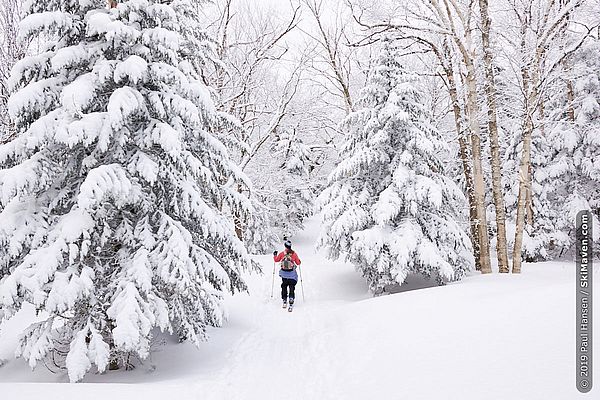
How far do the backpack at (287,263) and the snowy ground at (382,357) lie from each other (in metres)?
1.95

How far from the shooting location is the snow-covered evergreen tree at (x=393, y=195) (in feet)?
40.4

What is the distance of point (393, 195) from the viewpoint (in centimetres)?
1256

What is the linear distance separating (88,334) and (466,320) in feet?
19.3

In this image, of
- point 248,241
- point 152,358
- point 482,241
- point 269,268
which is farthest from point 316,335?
point 248,241

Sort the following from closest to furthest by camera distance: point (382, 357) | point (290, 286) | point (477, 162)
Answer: point (382, 357)
point (290, 286)
point (477, 162)

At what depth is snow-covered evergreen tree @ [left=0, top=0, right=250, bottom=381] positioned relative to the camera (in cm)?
644

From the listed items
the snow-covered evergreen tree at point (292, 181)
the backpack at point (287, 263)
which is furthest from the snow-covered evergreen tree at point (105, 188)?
the snow-covered evergreen tree at point (292, 181)

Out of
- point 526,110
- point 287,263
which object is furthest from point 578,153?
point 287,263

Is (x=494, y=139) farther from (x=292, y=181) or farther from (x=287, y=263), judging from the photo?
(x=292, y=181)

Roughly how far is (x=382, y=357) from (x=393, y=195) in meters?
6.62

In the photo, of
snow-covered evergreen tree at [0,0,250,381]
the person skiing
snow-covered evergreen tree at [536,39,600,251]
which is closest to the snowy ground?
snow-covered evergreen tree at [0,0,250,381]

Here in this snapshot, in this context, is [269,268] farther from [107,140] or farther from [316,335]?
[107,140]

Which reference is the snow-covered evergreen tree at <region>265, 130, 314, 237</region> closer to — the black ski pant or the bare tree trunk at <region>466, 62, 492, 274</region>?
the black ski pant

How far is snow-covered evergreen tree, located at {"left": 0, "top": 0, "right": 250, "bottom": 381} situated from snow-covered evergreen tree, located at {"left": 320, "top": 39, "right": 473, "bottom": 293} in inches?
222
